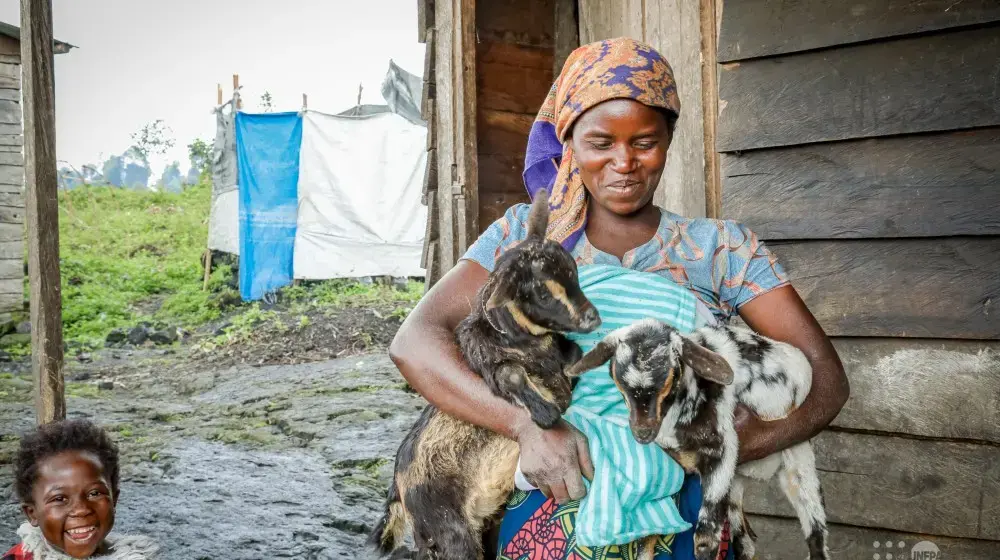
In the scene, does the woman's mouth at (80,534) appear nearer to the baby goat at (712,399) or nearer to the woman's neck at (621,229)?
the baby goat at (712,399)

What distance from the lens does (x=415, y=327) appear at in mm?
2314

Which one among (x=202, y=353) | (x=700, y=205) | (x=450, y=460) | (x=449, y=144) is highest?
(x=449, y=144)

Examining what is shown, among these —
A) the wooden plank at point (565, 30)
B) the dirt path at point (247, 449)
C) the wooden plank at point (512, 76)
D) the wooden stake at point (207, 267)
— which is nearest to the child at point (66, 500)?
the dirt path at point (247, 449)

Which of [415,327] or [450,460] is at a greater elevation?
[415,327]

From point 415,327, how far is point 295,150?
1339 cm

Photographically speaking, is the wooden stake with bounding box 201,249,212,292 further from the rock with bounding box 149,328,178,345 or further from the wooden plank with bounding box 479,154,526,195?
the wooden plank with bounding box 479,154,526,195

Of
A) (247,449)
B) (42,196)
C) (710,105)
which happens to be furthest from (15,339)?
(710,105)

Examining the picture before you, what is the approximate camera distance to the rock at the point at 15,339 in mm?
12338

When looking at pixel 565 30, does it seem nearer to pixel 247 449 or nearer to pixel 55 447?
pixel 55 447

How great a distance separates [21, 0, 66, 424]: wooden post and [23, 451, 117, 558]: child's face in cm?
159

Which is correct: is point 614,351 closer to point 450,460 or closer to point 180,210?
point 450,460

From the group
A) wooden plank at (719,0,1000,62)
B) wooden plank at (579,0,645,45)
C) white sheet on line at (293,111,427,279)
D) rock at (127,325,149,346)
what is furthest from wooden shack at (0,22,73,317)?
wooden plank at (719,0,1000,62)

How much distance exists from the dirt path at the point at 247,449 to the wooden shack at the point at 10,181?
288 centimetres

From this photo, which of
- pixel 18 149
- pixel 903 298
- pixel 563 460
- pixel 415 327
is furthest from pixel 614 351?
pixel 18 149
